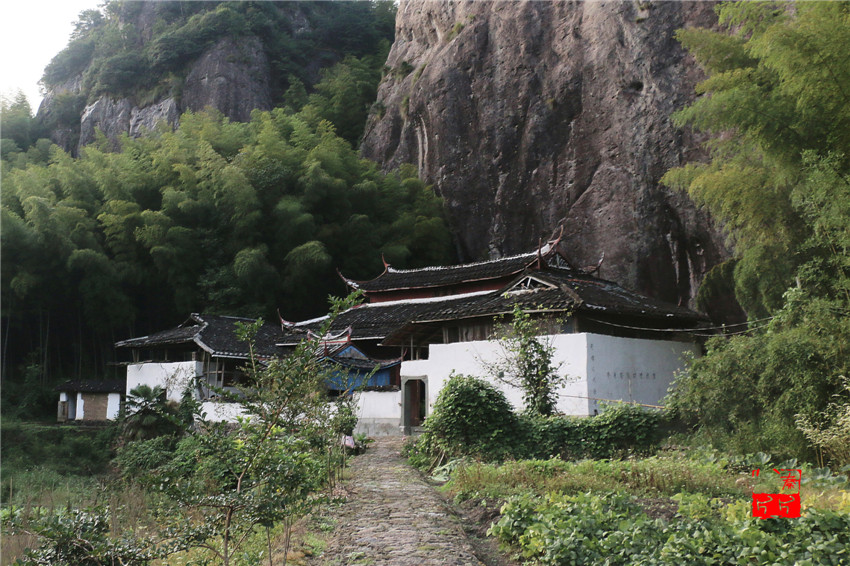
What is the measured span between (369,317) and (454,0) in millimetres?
19888

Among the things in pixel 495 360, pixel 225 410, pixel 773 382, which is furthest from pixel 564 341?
pixel 225 410

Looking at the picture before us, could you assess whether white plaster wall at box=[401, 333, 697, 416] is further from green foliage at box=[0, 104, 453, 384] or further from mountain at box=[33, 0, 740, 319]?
green foliage at box=[0, 104, 453, 384]

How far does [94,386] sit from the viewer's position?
81.9 feet

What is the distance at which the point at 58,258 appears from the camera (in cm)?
2462

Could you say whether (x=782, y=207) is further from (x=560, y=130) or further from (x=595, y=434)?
(x=560, y=130)

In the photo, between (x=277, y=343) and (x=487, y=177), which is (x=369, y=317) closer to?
(x=277, y=343)

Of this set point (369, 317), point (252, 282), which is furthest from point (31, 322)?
point (369, 317)

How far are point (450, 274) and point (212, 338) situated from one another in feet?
30.1

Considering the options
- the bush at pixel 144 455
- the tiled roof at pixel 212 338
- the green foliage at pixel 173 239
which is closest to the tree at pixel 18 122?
the green foliage at pixel 173 239

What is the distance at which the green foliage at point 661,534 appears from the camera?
4.88m

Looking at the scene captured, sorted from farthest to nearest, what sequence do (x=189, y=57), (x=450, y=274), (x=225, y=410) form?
1. (x=189, y=57)
2. (x=450, y=274)
3. (x=225, y=410)

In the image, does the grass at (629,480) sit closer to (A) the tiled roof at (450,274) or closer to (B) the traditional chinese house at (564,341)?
(B) the traditional chinese house at (564,341)

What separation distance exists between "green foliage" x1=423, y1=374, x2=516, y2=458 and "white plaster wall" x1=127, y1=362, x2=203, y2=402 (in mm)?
12671

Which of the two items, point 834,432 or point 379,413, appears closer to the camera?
point 834,432
